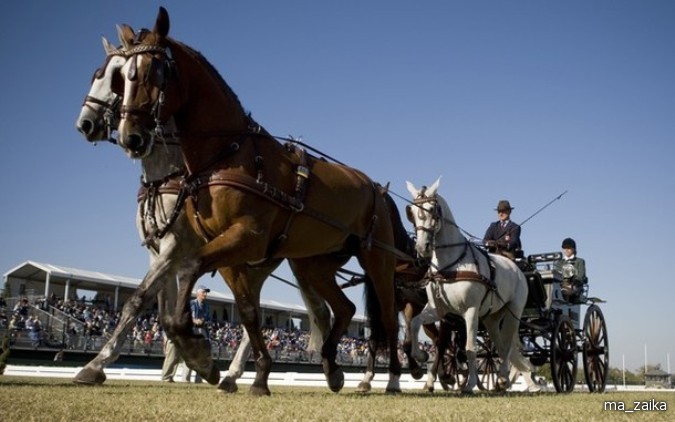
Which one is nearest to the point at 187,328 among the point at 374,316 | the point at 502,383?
the point at 374,316

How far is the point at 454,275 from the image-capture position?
938 centimetres

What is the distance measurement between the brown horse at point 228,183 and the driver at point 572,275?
627 centimetres

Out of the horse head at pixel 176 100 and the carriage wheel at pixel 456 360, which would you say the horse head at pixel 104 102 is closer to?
the horse head at pixel 176 100

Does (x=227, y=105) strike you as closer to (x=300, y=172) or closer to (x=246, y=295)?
(x=300, y=172)

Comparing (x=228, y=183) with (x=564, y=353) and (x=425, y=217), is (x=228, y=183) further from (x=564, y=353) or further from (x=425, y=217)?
(x=564, y=353)

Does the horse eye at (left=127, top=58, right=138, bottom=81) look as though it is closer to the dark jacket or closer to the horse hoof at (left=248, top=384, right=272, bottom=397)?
the horse hoof at (left=248, top=384, right=272, bottom=397)

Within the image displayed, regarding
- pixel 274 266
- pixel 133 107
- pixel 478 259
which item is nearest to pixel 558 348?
pixel 478 259

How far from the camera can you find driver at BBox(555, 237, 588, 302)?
12.2m

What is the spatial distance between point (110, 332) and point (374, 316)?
17.5m

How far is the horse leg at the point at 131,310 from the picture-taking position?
5.74 m

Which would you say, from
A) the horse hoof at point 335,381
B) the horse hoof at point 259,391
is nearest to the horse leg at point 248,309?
the horse hoof at point 259,391

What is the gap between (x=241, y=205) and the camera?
569 cm

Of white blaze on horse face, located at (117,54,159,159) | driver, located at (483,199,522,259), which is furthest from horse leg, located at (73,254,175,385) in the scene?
driver, located at (483,199,522,259)

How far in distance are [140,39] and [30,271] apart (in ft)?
94.7
